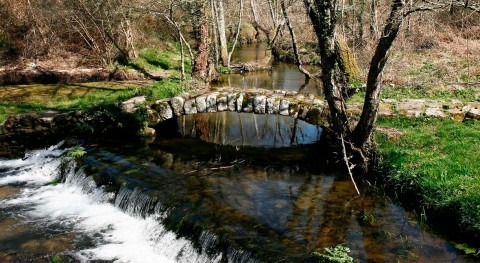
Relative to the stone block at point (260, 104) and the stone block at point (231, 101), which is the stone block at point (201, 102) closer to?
the stone block at point (231, 101)

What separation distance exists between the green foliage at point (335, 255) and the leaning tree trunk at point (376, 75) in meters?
3.84

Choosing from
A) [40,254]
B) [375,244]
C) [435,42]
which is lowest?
[40,254]

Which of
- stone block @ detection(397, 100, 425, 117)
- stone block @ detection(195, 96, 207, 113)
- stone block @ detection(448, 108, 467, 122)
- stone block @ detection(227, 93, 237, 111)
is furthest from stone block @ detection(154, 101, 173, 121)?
stone block @ detection(448, 108, 467, 122)

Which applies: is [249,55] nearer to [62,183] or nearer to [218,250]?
[62,183]

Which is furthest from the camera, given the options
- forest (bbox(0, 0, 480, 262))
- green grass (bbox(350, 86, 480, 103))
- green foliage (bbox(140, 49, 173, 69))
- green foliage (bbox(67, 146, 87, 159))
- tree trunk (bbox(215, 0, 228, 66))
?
tree trunk (bbox(215, 0, 228, 66))

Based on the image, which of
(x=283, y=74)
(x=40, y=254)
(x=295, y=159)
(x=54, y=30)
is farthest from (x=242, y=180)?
(x=54, y=30)

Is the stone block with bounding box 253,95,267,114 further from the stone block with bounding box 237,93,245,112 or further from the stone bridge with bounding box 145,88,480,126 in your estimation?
the stone block with bounding box 237,93,245,112

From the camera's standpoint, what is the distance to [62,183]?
12.6 meters

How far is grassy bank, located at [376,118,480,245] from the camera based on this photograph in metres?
8.35

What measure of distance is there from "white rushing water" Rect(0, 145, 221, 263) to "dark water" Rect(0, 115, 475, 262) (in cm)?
3

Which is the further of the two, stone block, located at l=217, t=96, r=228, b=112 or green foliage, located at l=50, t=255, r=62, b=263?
stone block, located at l=217, t=96, r=228, b=112

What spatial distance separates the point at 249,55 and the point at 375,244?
26.4 metres

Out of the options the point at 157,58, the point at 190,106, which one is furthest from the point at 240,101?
the point at 157,58

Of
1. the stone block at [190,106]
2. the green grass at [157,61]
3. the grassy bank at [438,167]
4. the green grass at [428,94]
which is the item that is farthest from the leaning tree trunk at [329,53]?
the green grass at [157,61]
